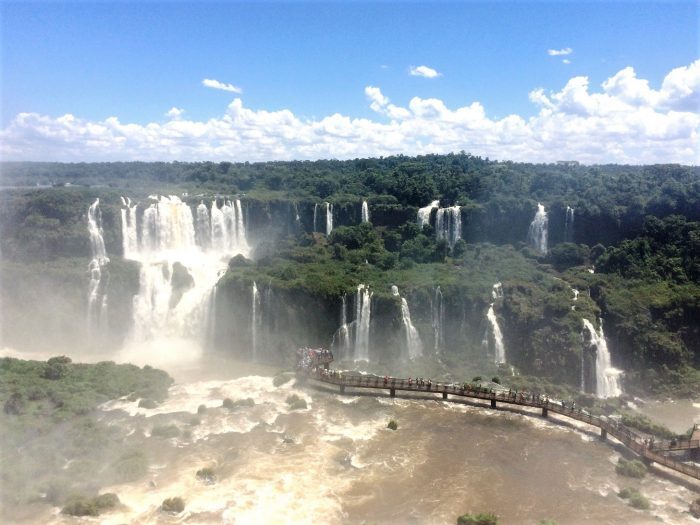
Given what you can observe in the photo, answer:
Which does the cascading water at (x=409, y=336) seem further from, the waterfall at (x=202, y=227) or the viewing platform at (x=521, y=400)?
the waterfall at (x=202, y=227)

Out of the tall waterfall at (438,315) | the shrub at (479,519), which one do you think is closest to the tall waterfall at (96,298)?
the tall waterfall at (438,315)

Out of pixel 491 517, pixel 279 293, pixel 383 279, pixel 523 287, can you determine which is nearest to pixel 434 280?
pixel 383 279

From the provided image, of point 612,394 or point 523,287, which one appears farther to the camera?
point 523,287

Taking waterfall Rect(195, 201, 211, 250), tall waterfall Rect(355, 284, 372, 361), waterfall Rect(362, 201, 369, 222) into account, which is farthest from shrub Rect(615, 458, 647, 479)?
waterfall Rect(195, 201, 211, 250)

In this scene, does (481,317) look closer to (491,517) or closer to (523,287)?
(523,287)

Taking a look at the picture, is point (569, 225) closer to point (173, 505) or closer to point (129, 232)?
point (129, 232)

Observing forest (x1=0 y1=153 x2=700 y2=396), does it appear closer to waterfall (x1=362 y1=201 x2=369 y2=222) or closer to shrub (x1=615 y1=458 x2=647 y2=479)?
waterfall (x1=362 y1=201 x2=369 y2=222)
